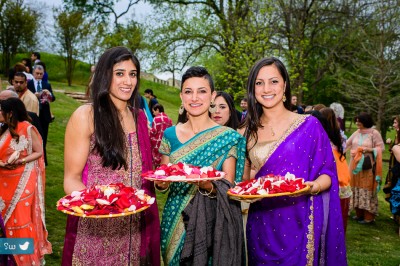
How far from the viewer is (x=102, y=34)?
2892 centimetres

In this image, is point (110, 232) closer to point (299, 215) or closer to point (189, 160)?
point (189, 160)

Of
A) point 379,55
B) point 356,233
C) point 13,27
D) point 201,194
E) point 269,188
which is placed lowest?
point 356,233

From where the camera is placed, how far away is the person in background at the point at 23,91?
749 centimetres

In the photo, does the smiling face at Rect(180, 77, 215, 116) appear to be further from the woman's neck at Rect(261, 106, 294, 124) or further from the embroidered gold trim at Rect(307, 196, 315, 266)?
the embroidered gold trim at Rect(307, 196, 315, 266)

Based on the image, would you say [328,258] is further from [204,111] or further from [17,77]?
[17,77]

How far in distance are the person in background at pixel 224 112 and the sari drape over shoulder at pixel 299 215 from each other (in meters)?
1.60

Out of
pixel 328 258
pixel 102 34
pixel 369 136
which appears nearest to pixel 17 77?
pixel 328 258

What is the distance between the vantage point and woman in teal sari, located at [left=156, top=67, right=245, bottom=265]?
3.03 meters

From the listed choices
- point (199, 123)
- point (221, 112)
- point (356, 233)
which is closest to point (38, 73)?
point (221, 112)

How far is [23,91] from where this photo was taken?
25.1 ft

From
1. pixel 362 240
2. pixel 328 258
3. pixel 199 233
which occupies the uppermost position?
pixel 199 233

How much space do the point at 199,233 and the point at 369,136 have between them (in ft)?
21.7

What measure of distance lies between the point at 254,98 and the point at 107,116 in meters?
1.19

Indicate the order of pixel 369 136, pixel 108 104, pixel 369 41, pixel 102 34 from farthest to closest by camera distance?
pixel 102 34 < pixel 369 41 < pixel 369 136 < pixel 108 104
